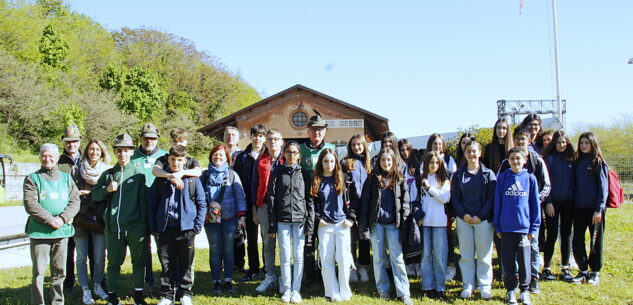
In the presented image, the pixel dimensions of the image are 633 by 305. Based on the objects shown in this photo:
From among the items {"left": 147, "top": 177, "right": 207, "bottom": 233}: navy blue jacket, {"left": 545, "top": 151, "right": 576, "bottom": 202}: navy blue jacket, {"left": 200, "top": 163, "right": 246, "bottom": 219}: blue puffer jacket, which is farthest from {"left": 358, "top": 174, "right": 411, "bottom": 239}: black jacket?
{"left": 545, "top": 151, "right": 576, "bottom": 202}: navy blue jacket

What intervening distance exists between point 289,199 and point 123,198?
1930 mm

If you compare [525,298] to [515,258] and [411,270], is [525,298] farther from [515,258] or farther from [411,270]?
[411,270]

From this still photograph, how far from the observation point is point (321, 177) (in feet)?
17.7

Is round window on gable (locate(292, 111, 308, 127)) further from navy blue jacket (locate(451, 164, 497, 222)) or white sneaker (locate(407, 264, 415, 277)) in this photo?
navy blue jacket (locate(451, 164, 497, 222))

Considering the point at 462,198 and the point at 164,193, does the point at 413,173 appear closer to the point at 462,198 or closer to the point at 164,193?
the point at 462,198

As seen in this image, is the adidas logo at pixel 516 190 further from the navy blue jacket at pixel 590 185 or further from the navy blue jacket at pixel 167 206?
the navy blue jacket at pixel 167 206

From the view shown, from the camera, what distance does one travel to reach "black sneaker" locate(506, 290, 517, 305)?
5.03 metres

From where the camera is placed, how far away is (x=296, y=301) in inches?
206

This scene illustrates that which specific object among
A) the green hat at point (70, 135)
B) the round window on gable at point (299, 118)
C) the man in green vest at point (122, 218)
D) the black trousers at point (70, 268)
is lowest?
the black trousers at point (70, 268)

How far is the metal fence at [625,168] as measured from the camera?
15742 millimetres

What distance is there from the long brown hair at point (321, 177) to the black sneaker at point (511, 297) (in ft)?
7.45

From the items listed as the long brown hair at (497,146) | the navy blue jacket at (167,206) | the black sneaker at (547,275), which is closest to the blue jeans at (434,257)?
the long brown hair at (497,146)

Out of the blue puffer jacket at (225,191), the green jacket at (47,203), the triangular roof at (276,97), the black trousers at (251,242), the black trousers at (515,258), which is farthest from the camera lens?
the triangular roof at (276,97)

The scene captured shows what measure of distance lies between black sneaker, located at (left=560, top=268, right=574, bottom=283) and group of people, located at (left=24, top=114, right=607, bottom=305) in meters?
0.01
